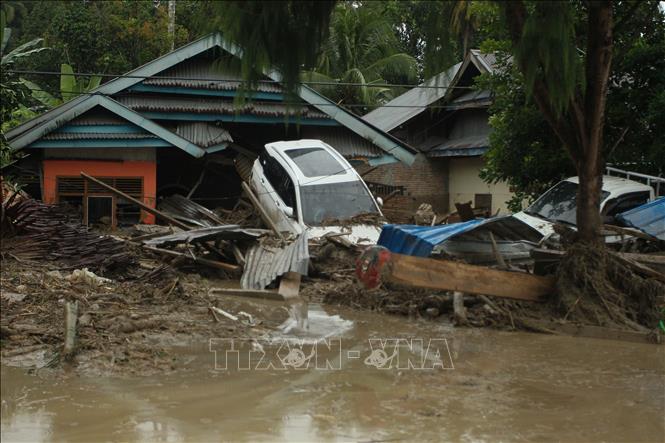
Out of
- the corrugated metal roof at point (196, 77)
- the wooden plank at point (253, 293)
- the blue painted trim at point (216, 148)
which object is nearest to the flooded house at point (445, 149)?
the corrugated metal roof at point (196, 77)

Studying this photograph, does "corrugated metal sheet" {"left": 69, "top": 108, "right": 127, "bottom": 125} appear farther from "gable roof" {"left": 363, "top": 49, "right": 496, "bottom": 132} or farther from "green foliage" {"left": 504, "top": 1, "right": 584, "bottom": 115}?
"green foliage" {"left": 504, "top": 1, "right": 584, "bottom": 115}

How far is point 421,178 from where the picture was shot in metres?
27.8

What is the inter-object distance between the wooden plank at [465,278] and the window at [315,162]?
645cm

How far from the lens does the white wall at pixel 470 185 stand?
25.8 meters

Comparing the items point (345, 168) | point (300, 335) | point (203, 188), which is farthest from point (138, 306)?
point (203, 188)

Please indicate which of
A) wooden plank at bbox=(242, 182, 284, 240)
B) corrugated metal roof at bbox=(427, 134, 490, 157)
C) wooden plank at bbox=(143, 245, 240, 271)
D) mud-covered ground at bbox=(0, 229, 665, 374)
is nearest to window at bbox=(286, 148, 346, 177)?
wooden plank at bbox=(242, 182, 284, 240)

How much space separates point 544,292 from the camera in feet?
35.2

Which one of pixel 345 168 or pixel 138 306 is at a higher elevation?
pixel 345 168

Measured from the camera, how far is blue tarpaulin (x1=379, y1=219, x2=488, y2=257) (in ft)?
37.7

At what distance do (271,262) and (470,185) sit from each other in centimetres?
1465

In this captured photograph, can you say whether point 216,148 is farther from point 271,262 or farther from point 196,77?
point 271,262

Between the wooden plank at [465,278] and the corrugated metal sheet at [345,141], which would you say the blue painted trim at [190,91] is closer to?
the corrugated metal sheet at [345,141]

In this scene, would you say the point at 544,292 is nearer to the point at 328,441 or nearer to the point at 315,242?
the point at 315,242

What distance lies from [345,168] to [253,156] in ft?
17.2
